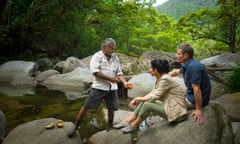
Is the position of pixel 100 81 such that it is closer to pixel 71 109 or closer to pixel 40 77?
pixel 71 109

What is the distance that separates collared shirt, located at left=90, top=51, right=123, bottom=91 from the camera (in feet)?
15.9

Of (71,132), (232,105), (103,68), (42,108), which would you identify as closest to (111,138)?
(71,132)

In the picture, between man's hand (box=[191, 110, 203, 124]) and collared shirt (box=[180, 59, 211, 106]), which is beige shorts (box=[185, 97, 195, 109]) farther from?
man's hand (box=[191, 110, 203, 124])

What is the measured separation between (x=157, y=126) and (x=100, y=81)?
127 centimetres

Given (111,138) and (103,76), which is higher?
(103,76)

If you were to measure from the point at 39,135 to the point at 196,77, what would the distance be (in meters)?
2.86

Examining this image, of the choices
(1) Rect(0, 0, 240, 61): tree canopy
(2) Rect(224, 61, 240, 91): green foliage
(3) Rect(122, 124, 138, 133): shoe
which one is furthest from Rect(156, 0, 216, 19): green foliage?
(3) Rect(122, 124, 138, 133): shoe

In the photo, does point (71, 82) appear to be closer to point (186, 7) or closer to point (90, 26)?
point (90, 26)

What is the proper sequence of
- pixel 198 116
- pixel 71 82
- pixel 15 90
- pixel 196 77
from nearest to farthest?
1. pixel 196 77
2. pixel 198 116
3. pixel 15 90
4. pixel 71 82

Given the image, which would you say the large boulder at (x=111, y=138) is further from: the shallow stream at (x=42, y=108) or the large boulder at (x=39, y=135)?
the shallow stream at (x=42, y=108)

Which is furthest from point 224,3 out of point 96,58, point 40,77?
point 96,58

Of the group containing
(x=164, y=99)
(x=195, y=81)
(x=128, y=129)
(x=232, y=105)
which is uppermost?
(x=195, y=81)

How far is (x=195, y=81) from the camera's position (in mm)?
4055

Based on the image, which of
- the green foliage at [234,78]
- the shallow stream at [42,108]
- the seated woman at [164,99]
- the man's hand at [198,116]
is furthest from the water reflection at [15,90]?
the man's hand at [198,116]
